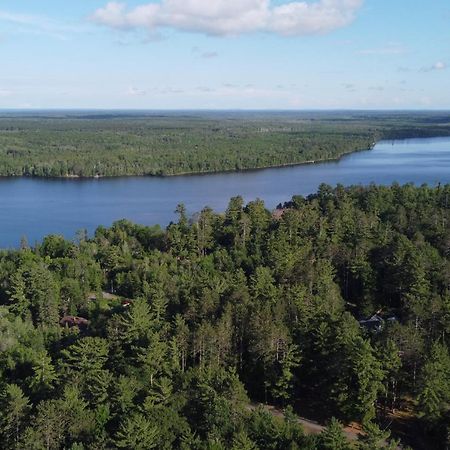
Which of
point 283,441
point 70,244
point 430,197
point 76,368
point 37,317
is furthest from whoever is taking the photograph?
point 430,197

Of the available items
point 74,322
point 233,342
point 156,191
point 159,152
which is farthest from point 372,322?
point 159,152

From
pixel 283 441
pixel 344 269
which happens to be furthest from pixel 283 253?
pixel 283 441

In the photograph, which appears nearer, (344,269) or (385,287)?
(385,287)

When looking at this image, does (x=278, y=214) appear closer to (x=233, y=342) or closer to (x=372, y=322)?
(x=372, y=322)

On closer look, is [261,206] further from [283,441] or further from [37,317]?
[283,441]

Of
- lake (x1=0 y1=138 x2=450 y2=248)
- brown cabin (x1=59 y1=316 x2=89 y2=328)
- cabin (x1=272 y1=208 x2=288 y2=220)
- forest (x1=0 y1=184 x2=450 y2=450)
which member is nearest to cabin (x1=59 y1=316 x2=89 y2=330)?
brown cabin (x1=59 y1=316 x2=89 y2=328)

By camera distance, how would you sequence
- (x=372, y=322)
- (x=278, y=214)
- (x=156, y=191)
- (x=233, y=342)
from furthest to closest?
(x=156, y=191) < (x=278, y=214) < (x=372, y=322) < (x=233, y=342)

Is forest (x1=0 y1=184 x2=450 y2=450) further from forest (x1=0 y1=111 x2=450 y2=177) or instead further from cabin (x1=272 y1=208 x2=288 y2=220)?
forest (x1=0 y1=111 x2=450 y2=177)
